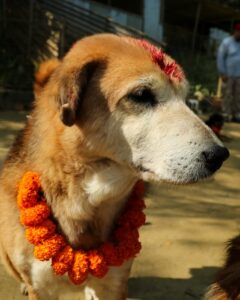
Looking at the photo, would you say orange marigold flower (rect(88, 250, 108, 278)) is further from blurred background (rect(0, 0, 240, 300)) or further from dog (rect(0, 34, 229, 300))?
blurred background (rect(0, 0, 240, 300))

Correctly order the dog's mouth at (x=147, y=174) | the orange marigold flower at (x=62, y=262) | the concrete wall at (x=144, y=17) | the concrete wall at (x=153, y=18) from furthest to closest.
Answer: the concrete wall at (x=153, y=18) → the concrete wall at (x=144, y=17) → the orange marigold flower at (x=62, y=262) → the dog's mouth at (x=147, y=174)

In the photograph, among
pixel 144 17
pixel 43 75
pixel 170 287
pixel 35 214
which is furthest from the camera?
pixel 144 17

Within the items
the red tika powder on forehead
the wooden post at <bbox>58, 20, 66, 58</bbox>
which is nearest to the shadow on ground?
the red tika powder on forehead

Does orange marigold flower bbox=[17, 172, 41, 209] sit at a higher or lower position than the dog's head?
lower

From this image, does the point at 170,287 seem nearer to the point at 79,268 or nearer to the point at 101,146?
the point at 79,268

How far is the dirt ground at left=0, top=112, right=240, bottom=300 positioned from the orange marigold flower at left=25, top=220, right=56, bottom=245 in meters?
0.76

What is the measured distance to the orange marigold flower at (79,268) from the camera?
7.45ft

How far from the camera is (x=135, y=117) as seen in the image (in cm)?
199

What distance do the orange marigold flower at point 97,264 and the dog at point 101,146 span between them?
0.06 metres

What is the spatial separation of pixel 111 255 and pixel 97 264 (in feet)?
0.28

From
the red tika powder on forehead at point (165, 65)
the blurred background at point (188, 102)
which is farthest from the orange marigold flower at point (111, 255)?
the red tika powder on forehead at point (165, 65)

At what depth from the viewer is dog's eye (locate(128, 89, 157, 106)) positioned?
6.47 ft

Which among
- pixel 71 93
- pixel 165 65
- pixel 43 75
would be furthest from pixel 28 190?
pixel 165 65

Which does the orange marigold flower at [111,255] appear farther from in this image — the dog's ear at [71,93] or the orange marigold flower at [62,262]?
the dog's ear at [71,93]
